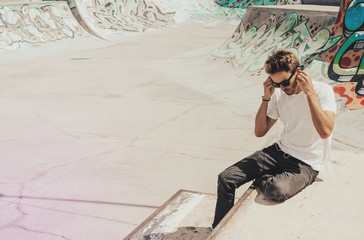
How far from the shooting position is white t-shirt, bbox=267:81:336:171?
2.95 meters

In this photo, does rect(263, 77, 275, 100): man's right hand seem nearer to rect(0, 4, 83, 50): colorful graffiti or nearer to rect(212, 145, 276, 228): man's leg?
rect(212, 145, 276, 228): man's leg

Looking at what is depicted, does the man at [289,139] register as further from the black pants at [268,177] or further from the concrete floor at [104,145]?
the concrete floor at [104,145]

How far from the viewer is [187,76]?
1092 centimetres

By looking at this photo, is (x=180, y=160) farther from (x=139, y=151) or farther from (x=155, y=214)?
(x=155, y=214)

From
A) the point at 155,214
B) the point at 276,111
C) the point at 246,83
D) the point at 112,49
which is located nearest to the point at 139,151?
the point at 155,214

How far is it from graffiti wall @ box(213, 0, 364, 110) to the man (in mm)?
3814

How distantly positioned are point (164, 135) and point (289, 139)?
332 cm

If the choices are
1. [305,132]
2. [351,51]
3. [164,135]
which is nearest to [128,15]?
[351,51]

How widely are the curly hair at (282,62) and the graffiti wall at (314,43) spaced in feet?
13.2

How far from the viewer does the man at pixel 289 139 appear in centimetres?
286

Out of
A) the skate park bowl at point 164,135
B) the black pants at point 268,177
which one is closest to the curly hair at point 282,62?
the black pants at point 268,177

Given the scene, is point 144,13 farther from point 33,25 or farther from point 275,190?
point 275,190

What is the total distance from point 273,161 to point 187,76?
26.0ft

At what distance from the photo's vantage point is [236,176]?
3078 mm
